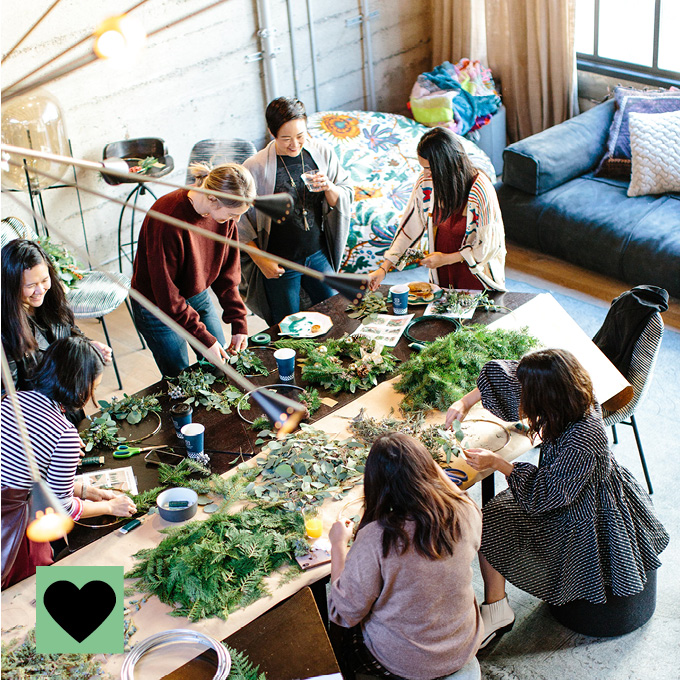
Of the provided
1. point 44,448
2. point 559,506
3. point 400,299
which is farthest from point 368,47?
point 44,448

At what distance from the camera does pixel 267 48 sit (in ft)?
17.4

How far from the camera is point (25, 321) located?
116 inches

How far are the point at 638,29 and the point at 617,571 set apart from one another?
4218mm

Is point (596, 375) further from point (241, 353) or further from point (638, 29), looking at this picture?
point (638, 29)

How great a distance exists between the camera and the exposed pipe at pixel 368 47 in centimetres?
578

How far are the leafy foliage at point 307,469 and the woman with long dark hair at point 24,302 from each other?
87 cm

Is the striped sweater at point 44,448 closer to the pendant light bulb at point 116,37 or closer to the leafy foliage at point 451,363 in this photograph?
the leafy foliage at point 451,363

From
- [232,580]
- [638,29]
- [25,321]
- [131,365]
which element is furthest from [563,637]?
[638,29]

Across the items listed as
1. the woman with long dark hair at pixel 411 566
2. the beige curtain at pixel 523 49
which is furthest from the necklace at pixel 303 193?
the beige curtain at pixel 523 49

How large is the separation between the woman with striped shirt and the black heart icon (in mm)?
657

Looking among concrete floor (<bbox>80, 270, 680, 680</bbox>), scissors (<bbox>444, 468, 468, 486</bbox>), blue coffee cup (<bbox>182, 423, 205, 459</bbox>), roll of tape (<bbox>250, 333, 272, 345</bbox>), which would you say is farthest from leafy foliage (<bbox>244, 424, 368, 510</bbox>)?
concrete floor (<bbox>80, 270, 680, 680</bbox>)

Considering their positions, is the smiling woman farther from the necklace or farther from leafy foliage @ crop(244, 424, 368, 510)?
the necklace

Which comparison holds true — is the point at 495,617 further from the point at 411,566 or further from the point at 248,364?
the point at 248,364

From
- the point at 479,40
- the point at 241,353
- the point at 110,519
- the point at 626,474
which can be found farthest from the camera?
the point at 479,40
